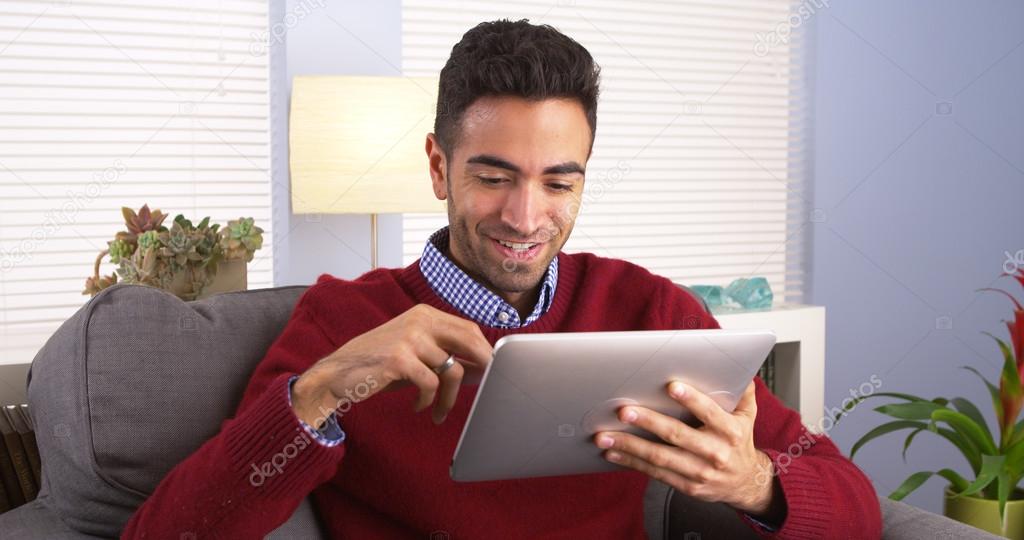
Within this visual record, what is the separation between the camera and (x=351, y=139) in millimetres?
2410

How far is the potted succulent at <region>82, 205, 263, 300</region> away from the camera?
5.73ft

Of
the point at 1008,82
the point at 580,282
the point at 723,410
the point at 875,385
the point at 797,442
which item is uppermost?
the point at 1008,82

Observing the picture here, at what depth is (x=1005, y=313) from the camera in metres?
3.43

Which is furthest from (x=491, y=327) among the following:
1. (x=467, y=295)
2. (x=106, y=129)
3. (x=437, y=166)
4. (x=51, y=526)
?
(x=106, y=129)

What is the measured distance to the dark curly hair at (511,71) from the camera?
142 centimetres

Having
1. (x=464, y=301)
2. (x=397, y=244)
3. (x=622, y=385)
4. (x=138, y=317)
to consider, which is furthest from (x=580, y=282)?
(x=397, y=244)

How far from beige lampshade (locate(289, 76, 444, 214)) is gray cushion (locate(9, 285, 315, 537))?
41.9 inches

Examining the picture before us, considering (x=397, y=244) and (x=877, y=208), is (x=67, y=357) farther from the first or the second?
(x=877, y=208)

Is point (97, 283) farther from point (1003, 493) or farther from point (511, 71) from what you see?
point (1003, 493)

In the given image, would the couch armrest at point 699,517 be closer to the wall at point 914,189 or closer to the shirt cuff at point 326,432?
the shirt cuff at point 326,432

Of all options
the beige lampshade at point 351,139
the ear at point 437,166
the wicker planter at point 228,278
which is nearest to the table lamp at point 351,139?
the beige lampshade at point 351,139

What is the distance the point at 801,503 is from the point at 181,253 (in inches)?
44.6

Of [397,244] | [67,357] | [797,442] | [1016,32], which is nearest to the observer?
[67,357]

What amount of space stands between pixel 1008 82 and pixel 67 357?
3.18m
